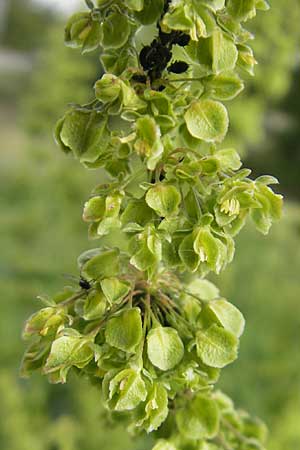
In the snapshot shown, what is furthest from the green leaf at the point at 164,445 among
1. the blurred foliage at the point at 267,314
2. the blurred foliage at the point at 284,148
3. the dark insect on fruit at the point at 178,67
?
the blurred foliage at the point at 284,148

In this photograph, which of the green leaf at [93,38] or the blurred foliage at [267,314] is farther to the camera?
the blurred foliage at [267,314]

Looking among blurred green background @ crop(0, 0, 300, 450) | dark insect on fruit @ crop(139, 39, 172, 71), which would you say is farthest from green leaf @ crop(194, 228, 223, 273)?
blurred green background @ crop(0, 0, 300, 450)

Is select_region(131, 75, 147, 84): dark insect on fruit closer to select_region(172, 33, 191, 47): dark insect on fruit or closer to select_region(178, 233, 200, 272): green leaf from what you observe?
select_region(172, 33, 191, 47): dark insect on fruit

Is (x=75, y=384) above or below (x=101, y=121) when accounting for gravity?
below

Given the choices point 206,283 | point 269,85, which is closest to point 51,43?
point 269,85

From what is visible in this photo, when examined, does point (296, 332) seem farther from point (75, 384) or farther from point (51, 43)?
point (51, 43)

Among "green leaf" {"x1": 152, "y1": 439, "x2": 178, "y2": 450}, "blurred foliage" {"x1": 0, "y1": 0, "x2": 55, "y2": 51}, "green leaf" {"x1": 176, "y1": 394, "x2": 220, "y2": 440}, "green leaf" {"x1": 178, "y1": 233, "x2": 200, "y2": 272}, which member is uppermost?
"blurred foliage" {"x1": 0, "y1": 0, "x2": 55, "y2": 51}

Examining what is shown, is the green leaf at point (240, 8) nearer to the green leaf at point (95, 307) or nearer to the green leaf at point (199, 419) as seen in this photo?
the green leaf at point (95, 307)
